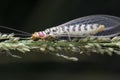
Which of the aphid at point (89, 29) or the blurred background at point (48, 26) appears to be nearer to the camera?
the aphid at point (89, 29)

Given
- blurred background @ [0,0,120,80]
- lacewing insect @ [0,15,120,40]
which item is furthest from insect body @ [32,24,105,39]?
blurred background @ [0,0,120,80]

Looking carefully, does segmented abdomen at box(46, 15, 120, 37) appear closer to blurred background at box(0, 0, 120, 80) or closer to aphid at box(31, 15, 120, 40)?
aphid at box(31, 15, 120, 40)

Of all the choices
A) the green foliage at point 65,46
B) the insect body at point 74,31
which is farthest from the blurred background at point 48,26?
the green foliage at point 65,46

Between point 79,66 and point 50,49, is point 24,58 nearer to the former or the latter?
point 79,66

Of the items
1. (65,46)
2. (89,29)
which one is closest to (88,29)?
(89,29)

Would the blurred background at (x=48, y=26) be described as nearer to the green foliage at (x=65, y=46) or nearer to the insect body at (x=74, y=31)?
the insect body at (x=74, y=31)

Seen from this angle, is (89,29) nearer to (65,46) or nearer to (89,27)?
(89,27)
